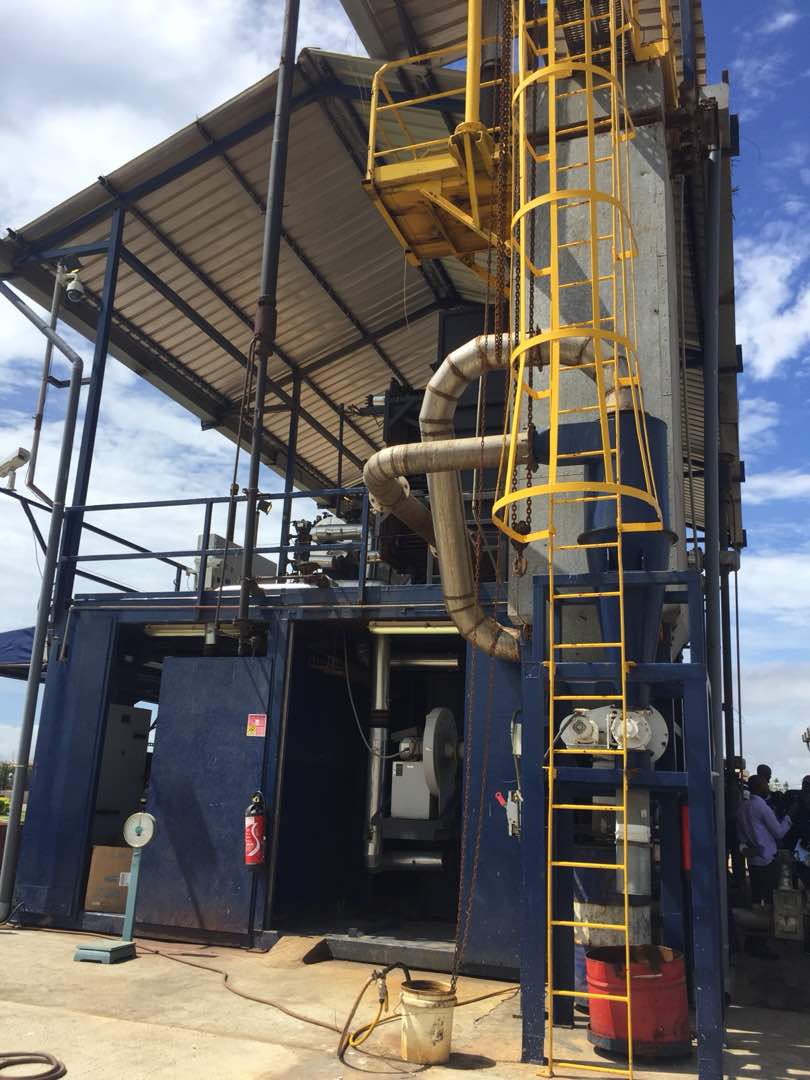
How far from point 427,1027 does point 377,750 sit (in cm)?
487

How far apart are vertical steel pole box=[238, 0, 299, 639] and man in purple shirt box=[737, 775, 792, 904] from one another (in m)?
6.35

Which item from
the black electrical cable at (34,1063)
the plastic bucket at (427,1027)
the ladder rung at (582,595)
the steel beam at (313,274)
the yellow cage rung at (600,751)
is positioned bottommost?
the black electrical cable at (34,1063)

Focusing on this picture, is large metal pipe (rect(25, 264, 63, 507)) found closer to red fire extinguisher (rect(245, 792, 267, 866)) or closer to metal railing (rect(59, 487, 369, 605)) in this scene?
metal railing (rect(59, 487, 369, 605))

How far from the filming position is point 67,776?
1056cm

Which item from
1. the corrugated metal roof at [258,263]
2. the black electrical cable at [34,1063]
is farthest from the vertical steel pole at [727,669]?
the black electrical cable at [34,1063]

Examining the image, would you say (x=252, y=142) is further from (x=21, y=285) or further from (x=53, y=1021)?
(x=53, y=1021)

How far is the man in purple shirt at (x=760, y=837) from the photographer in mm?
10023

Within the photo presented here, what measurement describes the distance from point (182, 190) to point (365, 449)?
9.37 metres

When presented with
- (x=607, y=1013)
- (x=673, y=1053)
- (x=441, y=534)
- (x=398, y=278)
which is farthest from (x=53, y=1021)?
(x=398, y=278)

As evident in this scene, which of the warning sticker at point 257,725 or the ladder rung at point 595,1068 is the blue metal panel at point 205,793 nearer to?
the warning sticker at point 257,725

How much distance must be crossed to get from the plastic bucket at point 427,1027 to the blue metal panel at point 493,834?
260cm

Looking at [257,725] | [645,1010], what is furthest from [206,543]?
[645,1010]

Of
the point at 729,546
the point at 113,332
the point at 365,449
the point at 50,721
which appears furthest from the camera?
the point at 365,449

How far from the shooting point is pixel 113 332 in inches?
596
